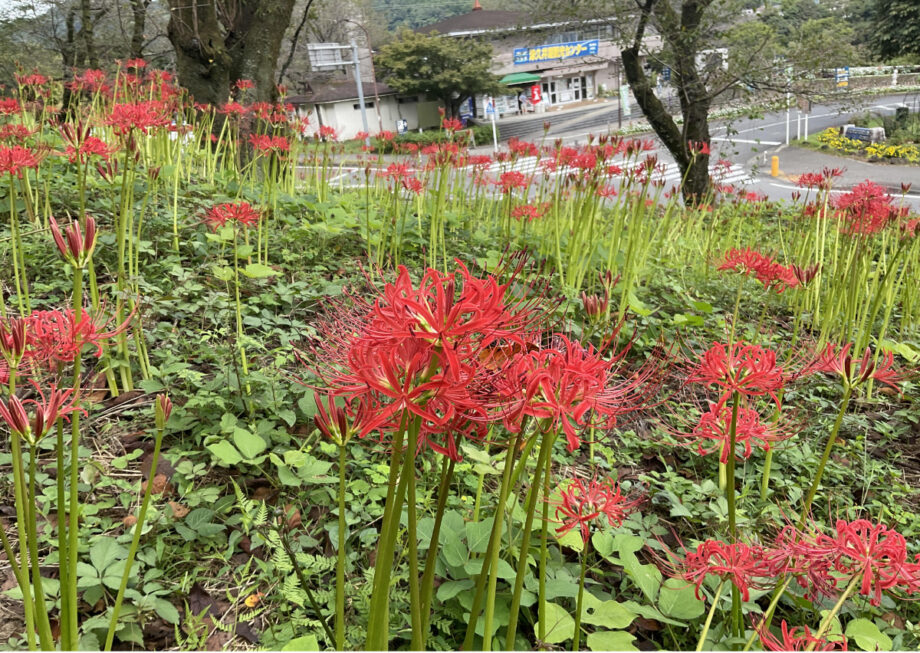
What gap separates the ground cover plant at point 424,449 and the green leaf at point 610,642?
12 millimetres

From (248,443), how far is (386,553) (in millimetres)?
918

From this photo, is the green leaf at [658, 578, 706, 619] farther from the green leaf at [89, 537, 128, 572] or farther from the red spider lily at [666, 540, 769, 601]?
the green leaf at [89, 537, 128, 572]

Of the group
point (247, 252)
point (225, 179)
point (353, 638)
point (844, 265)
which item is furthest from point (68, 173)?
point (844, 265)

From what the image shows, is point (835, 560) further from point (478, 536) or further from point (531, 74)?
point (531, 74)

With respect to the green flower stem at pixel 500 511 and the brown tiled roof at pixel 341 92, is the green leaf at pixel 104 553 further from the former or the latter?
the brown tiled roof at pixel 341 92

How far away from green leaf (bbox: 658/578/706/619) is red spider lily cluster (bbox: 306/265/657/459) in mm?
700

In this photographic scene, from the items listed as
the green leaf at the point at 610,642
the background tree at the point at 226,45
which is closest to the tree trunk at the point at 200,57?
the background tree at the point at 226,45

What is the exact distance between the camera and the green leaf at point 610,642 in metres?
1.17

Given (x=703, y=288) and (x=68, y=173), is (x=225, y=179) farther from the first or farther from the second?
(x=703, y=288)

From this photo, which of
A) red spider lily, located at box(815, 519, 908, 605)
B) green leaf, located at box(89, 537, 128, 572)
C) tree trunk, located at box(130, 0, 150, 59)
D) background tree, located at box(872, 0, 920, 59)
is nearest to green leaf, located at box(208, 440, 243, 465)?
green leaf, located at box(89, 537, 128, 572)

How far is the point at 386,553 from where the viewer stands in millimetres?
746

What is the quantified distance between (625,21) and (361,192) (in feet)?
17.7

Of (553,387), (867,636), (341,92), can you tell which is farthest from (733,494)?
(341,92)

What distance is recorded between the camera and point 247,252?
2.55 metres
